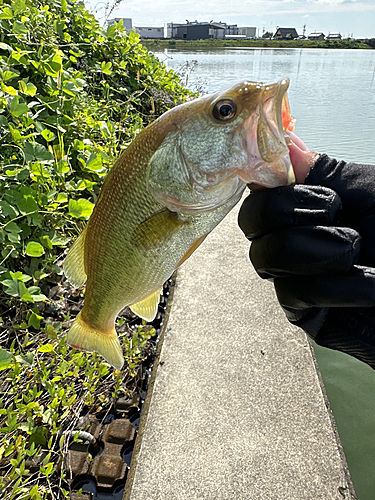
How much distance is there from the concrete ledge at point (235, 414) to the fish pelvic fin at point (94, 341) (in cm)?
61

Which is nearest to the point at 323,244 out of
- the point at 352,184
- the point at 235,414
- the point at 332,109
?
the point at 352,184

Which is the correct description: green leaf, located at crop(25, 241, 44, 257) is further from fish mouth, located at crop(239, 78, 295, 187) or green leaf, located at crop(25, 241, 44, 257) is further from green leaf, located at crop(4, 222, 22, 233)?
fish mouth, located at crop(239, 78, 295, 187)

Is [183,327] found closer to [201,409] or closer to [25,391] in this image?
[201,409]

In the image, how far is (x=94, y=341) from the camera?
1.41m

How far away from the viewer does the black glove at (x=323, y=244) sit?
1148 mm

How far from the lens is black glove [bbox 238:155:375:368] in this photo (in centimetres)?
115

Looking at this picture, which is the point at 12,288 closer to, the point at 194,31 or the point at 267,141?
the point at 267,141

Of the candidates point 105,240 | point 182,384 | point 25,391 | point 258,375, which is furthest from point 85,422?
point 105,240

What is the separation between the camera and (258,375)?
2109 millimetres

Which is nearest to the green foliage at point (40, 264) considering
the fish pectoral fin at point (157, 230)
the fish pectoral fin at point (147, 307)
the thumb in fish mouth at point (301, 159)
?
the fish pectoral fin at point (147, 307)

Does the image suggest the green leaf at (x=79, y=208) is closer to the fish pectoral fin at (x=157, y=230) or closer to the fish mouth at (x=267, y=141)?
the fish pectoral fin at (x=157, y=230)

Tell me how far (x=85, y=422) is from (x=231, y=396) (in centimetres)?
A: 76

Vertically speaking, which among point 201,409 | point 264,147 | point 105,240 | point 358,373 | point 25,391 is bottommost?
point 358,373

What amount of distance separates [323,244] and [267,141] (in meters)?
0.37
